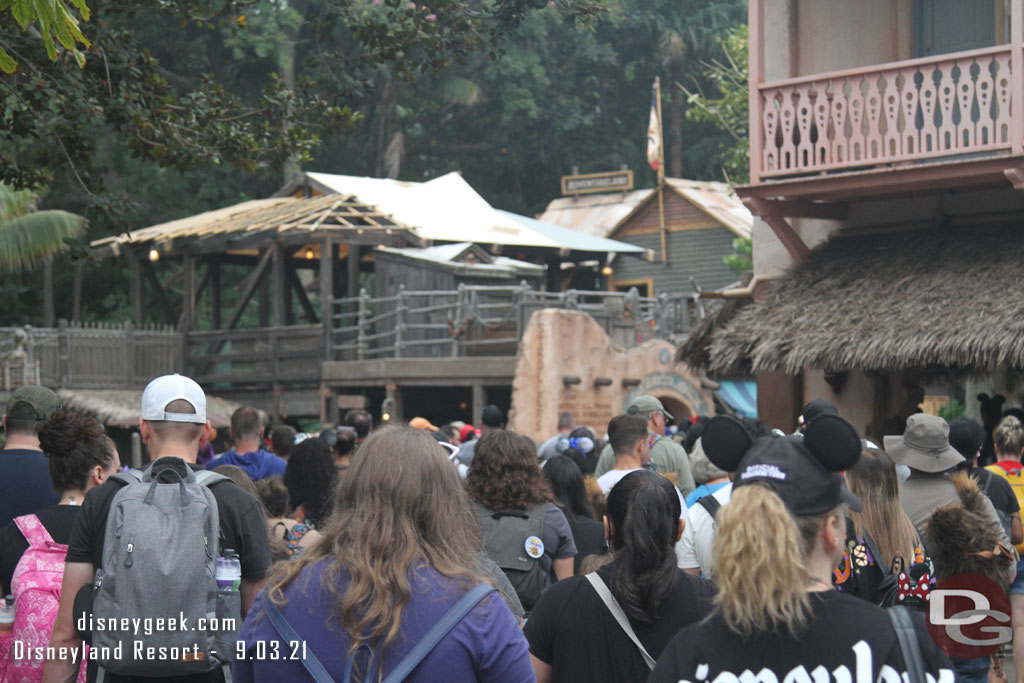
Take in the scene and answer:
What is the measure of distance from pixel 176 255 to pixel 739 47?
14319 millimetres

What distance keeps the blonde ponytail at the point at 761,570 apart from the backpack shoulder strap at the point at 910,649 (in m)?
0.22

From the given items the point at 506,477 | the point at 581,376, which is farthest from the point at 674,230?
the point at 506,477

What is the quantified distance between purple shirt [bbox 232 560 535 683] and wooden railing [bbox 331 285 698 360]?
16.4 metres

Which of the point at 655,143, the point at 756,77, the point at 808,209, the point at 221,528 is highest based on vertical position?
the point at 655,143

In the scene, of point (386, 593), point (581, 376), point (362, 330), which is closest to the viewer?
point (386, 593)

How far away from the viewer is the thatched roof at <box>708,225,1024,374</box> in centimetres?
1123

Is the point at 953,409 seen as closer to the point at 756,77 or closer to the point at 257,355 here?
the point at 756,77

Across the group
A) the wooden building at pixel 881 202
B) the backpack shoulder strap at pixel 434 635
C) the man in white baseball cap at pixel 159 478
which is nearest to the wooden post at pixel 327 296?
the wooden building at pixel 881 202

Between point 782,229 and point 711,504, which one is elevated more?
point 782,229

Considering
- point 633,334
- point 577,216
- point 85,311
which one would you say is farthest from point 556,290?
point 85,311

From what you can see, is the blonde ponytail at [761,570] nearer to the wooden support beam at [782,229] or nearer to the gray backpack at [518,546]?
the gray backpack at [518,546]

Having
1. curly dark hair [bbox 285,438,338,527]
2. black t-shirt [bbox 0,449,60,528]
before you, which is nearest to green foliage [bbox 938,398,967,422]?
curly dark hair [bbox 285,438,338,527]

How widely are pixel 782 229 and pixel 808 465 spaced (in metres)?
10.6

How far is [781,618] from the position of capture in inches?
109
